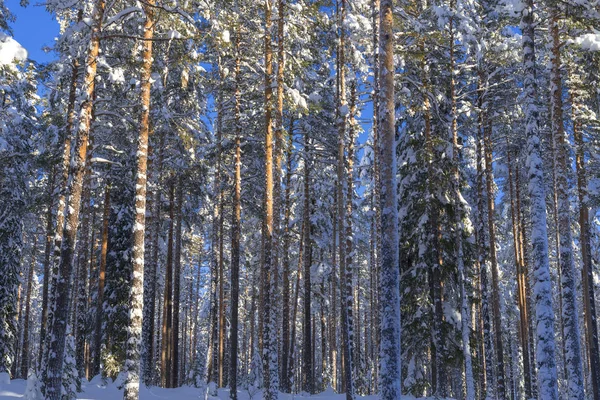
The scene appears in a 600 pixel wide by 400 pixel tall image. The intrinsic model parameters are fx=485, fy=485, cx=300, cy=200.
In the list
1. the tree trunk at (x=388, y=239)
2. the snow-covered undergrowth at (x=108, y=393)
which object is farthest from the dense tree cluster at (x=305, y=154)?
the snow-covered undergrowth at (x=108, y=393)

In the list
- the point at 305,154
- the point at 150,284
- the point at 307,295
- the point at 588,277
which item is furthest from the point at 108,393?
the point at 588,277

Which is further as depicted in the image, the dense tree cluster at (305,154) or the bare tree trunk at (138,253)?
the dense tree cluster at (305,154)

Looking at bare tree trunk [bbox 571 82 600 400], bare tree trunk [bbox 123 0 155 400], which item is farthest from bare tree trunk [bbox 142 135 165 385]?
bare tree trunk [bbox 571 82 600 400]

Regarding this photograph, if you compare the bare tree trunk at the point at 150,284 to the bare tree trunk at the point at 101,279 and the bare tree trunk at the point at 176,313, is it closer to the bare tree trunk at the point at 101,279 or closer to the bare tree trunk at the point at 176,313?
the bare tree trunk at the point at 176,313

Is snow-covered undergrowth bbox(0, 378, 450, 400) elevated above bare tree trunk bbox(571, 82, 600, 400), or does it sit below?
below

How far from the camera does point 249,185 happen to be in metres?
25.2

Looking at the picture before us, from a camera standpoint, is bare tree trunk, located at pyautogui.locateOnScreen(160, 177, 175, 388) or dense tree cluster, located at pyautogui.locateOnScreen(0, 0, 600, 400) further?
bare tree trunk, located at pyautogui.locateOnScreen(160, 177, 175, 388)

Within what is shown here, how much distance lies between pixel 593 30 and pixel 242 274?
1606 inches

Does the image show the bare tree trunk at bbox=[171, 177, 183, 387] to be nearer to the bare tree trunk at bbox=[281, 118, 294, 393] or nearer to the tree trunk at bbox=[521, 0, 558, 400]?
the bare tree trunk at bbox=[281, 118, 294, 393]

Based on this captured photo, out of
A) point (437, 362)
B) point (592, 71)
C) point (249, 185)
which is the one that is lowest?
point (437, 362)

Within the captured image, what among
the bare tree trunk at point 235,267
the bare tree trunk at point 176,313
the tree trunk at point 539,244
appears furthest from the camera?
the bare tree trunk at point 176,313

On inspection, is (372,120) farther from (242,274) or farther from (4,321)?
(242,274)

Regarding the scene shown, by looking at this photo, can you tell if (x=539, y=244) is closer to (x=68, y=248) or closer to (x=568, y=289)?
(x=568, y=289)

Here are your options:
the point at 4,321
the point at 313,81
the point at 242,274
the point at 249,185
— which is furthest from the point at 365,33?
the point at 242,274
